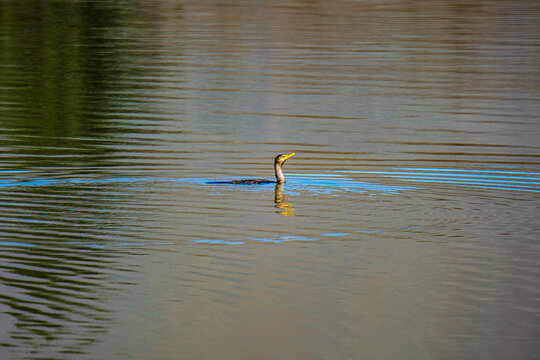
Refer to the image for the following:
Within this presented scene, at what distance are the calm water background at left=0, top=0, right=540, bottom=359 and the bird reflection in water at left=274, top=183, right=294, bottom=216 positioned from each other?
6 centimetres

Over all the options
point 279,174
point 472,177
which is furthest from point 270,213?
point 472,177

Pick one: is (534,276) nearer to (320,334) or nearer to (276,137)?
(320,334)

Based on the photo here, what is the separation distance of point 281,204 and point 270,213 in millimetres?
637

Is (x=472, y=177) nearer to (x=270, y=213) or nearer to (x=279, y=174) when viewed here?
(x=279, y=174)

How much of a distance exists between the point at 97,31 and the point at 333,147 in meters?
33.4

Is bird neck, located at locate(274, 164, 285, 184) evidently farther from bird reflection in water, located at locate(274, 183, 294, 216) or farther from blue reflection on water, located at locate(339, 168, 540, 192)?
blue reflection on water, located at locate(339, 168, 540, 192)

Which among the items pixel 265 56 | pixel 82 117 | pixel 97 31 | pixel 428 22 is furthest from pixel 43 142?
pixel 428 22

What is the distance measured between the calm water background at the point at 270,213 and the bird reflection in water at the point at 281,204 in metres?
0.06

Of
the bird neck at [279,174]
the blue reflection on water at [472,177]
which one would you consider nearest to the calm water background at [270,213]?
the blue reflection on water at [472,177]

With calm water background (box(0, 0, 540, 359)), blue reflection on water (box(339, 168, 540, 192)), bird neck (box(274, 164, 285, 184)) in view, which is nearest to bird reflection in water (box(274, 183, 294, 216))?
calm water background (box(0, 0, 540, 359))

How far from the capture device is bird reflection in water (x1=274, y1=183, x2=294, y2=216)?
1517cm

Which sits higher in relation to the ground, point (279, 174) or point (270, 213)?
point (279, 174)

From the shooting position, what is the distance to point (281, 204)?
15.7 meters

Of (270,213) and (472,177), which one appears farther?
(472,177)
